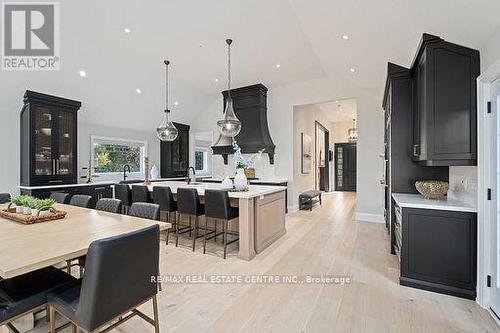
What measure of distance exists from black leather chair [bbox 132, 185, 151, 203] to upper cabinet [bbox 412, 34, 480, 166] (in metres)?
3.96

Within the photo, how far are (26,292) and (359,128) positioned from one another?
577 cm

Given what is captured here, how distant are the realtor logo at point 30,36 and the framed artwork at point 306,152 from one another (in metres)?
5.59

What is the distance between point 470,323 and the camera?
1949mm

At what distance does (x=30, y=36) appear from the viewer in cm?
375

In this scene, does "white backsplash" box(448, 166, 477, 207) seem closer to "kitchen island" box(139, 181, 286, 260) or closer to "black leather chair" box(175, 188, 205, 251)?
"kitchen island" box(139, 181, 286, 260)

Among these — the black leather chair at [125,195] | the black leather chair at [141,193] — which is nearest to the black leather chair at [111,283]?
the black leather chair at [141,193]

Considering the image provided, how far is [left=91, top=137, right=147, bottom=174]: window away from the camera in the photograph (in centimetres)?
590

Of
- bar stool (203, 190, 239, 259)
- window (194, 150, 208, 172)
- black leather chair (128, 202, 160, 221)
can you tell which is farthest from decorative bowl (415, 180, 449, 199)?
window (194, 150, 208, 172)

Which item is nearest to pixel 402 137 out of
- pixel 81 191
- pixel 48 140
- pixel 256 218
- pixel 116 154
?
pixel 256 218

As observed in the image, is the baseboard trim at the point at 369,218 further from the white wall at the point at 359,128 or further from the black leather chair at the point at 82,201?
the black leather chair at the point at 82,201

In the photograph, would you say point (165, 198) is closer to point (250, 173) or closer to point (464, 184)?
point (250, 173)

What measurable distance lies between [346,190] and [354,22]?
8703mm

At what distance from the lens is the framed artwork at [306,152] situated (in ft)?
22.7

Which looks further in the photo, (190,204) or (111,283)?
(190,204)
